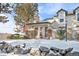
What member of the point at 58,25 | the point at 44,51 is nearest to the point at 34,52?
the point at 44,51

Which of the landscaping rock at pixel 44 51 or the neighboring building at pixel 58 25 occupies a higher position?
the neighboring building at pixel 58 25

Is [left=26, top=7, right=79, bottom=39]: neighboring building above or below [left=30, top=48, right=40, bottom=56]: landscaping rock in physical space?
above

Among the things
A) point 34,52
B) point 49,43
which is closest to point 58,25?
point 49,43

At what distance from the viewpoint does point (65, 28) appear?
1.27m

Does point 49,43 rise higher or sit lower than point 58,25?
lower

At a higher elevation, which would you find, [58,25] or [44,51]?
[58,25]

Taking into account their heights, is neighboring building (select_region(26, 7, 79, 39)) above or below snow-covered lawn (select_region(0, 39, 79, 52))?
above

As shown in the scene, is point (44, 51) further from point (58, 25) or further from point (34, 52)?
point (58, 25)

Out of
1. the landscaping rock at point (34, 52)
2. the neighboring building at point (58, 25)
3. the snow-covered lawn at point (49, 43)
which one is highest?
the neighboring building at point (58, 25)

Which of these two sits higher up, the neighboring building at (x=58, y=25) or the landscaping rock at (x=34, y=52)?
the neighboring building at (x=58, y=25)

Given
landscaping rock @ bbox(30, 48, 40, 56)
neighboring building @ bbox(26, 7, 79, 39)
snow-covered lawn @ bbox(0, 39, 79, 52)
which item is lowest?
landscaping rock @ bbox(30, 48, 40, 56)

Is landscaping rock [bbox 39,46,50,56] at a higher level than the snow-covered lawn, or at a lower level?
lower

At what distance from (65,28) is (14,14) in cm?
37

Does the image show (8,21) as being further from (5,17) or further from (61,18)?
(61,18)
